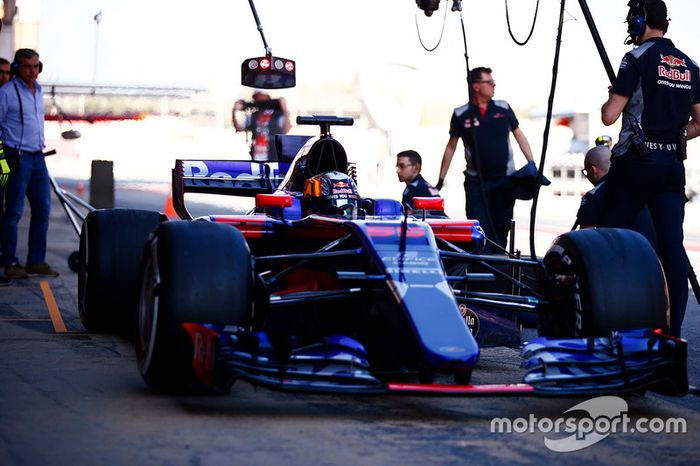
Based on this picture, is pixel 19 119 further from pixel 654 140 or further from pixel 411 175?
pixel 654 140

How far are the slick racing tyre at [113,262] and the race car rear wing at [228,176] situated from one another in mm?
1237

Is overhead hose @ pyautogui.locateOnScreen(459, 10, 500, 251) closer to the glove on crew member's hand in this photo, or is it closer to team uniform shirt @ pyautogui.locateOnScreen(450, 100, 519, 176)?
team uniform shirt @ pyautogui.locateOnScreen(450, 100, 519, 176)

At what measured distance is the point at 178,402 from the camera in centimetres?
527

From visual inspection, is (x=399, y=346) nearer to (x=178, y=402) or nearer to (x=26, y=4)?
(x=178, y=402)

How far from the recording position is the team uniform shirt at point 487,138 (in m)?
10.4

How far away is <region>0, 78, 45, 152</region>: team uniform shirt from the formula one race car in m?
4.96

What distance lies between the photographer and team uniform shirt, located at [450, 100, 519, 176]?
34.0 ft

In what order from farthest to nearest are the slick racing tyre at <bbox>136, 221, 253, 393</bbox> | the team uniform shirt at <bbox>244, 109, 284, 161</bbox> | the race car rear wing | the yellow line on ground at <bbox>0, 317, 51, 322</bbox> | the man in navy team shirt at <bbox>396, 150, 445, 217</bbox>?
the team uniform shirt at <bbox>244, 109, 284, 161</bbox> < the man in navy team shirt at <bbox>396, 150, 445, 217</bbox> < the race car rear wing < the yellow line on ground at <bbox>0, 317, 51, 322</bbox> < the slick racing tyre at <bbox>136, 221, 253, 393</bbox>

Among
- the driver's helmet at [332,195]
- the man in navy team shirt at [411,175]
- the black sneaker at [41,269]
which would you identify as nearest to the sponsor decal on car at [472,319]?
the driver's helmet at [332,195]

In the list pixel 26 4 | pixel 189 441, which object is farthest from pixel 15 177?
pixel 26 4

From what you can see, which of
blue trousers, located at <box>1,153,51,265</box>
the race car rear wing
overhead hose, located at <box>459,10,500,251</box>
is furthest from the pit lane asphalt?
blue trousers, located at <box>1,153,51,265</box>

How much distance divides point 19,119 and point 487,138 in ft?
13.2

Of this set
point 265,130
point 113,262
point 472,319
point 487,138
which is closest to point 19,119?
point 487,138

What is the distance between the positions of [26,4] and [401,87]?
695 inches
